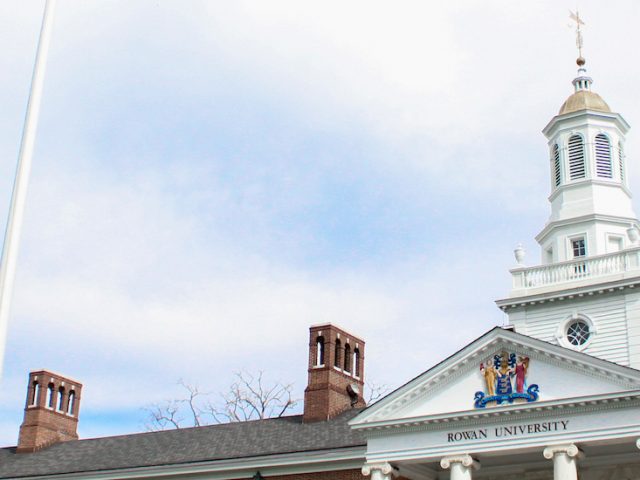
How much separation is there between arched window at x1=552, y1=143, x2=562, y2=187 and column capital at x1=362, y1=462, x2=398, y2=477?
47.8 feet

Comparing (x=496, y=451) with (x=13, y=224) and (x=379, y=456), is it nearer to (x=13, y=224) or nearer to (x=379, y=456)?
(x=379, y=456)

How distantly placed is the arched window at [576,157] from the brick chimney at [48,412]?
2476 centimetres

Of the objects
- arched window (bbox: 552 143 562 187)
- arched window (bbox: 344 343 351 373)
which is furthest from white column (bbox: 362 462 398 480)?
arched window (bbox: 552 143 562 187)

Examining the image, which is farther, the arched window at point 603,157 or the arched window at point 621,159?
the arched window at point 621,159

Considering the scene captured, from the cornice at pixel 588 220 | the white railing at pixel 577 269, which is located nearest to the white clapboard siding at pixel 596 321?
the white railing at pixel 577 269

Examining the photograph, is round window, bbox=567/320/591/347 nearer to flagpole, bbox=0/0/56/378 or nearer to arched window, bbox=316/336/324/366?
arched window, bbox=316/336/324/366

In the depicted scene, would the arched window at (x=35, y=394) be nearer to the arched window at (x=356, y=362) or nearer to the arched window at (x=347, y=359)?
the arched window at (x=347, y=359)

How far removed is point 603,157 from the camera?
40.3 meters

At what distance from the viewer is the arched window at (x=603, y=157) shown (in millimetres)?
39938

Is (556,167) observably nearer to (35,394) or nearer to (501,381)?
(501,381)

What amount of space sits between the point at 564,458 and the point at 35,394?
2757 cm

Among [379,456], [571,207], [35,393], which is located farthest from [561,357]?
[35,393]

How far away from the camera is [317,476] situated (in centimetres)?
3453

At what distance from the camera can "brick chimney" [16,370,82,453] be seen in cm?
4653
